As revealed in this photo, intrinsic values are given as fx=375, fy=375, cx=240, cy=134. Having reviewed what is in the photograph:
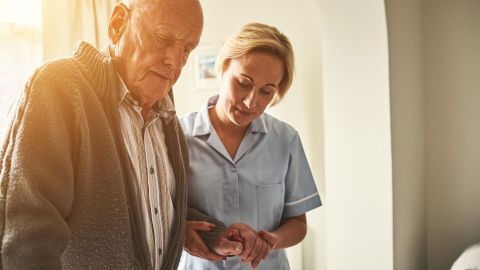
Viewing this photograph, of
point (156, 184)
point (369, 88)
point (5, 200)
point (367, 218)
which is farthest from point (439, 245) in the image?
point (5, 200)

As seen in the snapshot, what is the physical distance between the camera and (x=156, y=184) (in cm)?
88

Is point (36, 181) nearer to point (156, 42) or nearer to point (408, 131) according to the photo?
point (156, 42)

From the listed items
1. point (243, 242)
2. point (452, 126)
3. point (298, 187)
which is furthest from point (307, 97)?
point (243, 242)

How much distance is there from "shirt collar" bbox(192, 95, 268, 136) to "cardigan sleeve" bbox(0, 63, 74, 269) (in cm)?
75

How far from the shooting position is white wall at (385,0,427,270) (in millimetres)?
1901

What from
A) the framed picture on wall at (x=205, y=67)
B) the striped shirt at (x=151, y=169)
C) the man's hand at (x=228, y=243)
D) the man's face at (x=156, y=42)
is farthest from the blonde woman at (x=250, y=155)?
the framed picture on wall at (x=205, y=67)

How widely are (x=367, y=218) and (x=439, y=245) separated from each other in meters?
0.61

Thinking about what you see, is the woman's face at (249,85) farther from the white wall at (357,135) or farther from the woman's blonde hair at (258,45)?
the white wall at (357,135)

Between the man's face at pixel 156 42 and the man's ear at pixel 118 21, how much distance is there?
0.01 meters

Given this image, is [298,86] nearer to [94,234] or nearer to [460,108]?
[460,108]

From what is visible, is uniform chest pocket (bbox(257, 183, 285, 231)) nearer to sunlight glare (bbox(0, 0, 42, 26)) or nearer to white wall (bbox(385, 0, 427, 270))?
white wall (bbox(385, 0, 427, 270))

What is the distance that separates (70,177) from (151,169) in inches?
10.6

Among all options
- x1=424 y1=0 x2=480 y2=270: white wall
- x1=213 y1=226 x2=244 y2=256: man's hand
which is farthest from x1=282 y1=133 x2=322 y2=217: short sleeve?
x1=424 y1=0 x2=480 y2=270: white wall

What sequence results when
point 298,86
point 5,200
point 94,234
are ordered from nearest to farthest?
point 5,200 < point 94,234 < point 298,86
